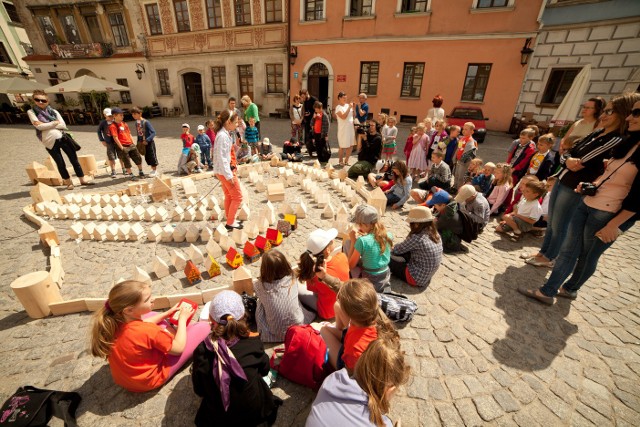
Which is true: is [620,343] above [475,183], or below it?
below

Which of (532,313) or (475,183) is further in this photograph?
(475,183)

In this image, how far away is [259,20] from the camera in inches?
676

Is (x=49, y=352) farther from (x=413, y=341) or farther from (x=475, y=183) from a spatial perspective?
(x=475, y=183)

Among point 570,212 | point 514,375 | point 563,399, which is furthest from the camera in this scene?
point 570,212

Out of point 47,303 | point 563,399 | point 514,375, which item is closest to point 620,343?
point 563,399

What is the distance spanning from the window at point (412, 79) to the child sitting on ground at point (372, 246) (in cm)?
1486

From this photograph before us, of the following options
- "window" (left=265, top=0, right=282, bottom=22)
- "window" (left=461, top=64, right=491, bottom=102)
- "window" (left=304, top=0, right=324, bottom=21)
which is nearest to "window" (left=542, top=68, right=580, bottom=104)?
"window" (left=461, top=64, right=491, bottom=102)

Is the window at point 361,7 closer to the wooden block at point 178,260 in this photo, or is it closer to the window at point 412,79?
the window at point 412,79

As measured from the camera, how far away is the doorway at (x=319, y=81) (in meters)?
17.0

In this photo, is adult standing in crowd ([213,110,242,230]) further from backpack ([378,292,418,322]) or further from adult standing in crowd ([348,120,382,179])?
adult standing in crowd ([348,120,382,179])

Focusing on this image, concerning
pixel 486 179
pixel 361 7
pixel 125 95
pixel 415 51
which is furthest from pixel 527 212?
pixel 125 95

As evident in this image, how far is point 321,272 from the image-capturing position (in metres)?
2.88

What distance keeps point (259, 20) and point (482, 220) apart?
1878 centimetres

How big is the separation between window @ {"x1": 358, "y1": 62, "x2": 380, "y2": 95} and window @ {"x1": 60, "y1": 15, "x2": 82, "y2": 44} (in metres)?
23.4
